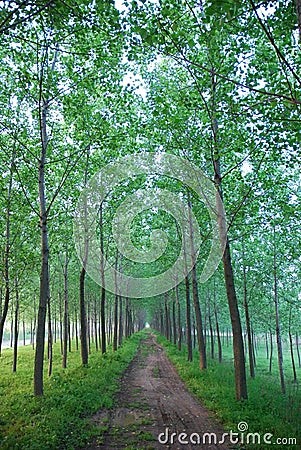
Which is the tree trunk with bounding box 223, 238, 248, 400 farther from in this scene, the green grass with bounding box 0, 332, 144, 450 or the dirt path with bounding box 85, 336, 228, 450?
the green grass with bounding box 0, 332, 144, 450

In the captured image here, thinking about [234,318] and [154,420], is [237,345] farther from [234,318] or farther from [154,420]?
[154,420]

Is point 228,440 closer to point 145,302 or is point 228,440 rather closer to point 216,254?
point 216,254

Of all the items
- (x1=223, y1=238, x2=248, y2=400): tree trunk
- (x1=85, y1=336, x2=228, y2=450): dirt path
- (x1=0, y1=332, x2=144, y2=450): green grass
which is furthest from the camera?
(x1=223, y1=238, x2=248, y2=400): tree trunk

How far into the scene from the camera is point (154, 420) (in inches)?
367

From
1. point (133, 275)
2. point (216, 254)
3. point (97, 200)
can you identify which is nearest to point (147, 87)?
point (97, 200)

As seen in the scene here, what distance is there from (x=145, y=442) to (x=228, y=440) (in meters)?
1.82

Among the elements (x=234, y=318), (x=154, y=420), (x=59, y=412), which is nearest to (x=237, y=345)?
(x=234, y=318)

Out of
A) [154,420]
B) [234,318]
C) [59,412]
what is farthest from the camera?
[234,318]

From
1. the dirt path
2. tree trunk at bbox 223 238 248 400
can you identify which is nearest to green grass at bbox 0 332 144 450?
the dirt path

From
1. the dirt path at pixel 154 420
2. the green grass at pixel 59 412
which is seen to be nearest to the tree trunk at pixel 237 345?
the dirt path at pixel 154 420

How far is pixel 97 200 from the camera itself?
20.9 metres

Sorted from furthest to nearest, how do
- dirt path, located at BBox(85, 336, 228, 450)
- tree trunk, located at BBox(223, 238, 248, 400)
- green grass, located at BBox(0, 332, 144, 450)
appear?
tree trunk, located at BBox(223, 238, 248, 400) < dirt path, located at BBox(85, 336, 228, 450) < green grass, located at BBox(0, 332, 144, 450)

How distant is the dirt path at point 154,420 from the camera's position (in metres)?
7.67

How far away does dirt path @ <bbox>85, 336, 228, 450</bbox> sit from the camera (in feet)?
25.2
